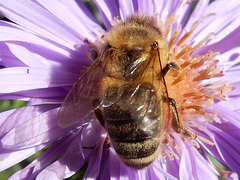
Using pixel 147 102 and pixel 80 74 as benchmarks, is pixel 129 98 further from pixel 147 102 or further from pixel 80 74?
pixel 80 74

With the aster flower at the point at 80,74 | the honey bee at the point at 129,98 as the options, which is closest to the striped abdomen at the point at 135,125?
the honey bee at the point at 129,98

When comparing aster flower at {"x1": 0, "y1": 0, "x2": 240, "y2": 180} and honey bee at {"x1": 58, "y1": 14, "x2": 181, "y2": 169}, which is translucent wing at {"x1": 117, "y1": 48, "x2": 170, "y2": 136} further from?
aster flower at {"x1": 0, "y1": 0, "x2": 240, "y2": 180}

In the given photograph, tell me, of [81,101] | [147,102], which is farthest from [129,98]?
[81,101]

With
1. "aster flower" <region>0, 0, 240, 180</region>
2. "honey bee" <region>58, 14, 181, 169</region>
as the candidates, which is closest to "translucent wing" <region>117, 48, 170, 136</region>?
"honey bee" <region>58, 14, 181, 169</region>

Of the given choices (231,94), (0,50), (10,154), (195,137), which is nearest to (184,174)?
(195,137)

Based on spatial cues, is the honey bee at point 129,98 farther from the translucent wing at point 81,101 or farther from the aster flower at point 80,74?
the aster flower at point 80,74
